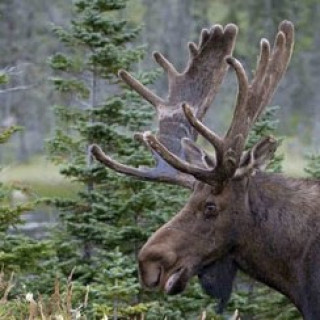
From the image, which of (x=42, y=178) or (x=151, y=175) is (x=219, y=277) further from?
(x=42, y=178)

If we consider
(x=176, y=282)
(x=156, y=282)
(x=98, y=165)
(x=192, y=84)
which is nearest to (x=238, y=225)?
(x=176, y=282)

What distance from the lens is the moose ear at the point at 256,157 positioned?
798cm

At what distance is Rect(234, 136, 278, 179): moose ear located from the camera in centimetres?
798

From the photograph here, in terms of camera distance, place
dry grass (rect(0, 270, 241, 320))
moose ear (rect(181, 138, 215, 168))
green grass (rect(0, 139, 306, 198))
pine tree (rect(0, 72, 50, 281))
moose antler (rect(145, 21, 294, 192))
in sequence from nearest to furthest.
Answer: dry grass (rect(0, 270, 241, 320)) < moose antler (rect(145, 21, 294, 192)) < moose ear (rect(181, 138, 215, 168)) < pine tree (rect(0, 72, 50, 281)) < green grass (rect(0, 139, 306, 198))

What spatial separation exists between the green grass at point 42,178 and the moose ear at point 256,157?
4595 millimetres

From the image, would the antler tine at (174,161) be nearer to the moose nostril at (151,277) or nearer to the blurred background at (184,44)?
the moose nostril at (151,277)

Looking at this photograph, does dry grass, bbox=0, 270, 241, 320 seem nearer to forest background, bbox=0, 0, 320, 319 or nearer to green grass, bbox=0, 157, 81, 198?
forest background, bbox=0, 0, 320, 319

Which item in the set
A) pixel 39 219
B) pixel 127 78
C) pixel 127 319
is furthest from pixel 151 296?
pixel 39 219

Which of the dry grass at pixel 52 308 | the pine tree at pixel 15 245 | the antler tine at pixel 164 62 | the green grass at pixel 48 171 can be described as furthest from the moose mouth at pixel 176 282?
the green grass at pixel 48 171

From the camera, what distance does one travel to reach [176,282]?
791 centimetres

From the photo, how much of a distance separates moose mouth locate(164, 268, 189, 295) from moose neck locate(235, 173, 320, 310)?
1.34 ft

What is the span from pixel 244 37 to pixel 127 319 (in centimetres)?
4527

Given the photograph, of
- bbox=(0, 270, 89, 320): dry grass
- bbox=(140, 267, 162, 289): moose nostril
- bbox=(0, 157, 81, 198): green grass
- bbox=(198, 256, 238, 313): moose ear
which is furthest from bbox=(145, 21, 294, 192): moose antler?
bbox=(0, 157, 81, 198): green grass

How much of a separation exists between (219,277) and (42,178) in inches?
1055
